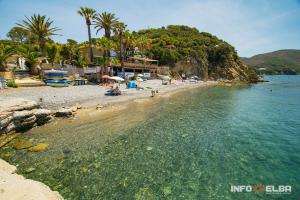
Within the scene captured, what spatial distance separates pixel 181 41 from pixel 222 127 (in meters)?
86.5

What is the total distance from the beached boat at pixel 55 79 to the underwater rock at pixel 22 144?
830 inches

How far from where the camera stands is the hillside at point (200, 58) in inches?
3194

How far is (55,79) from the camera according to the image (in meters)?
34.6

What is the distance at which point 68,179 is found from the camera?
9586 millimetres

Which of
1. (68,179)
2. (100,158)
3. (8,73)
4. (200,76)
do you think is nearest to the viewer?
(68,179)

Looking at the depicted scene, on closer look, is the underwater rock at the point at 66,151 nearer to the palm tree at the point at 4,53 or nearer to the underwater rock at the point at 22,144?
the underwater rock at the point at 22,144

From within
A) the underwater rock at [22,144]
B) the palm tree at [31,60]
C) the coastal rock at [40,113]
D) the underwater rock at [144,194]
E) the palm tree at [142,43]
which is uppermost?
the palm tree at [142,43]

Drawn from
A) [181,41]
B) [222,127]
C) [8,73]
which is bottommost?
[222,127]

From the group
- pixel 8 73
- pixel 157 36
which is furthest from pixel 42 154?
pixel 157 36

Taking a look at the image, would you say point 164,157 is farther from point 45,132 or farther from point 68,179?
point 45,132

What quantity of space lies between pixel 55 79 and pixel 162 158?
29.1 metres

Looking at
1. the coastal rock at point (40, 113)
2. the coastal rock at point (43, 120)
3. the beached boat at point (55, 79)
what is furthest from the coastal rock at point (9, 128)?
the beached boat at point (55, 79)

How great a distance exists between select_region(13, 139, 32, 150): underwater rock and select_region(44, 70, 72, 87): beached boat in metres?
21.1

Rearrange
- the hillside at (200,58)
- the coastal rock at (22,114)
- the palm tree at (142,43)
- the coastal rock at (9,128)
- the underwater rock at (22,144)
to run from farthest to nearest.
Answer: the hillside at (200,58) → the palm tree at (142,43) → the coastal rock at (22,114) → the coastal rock at (9,128) → the underwater rock at (22,144)
